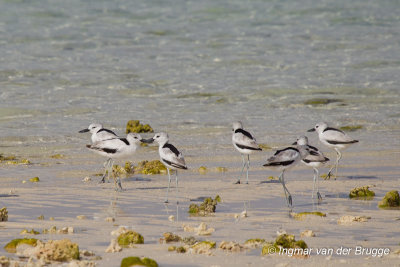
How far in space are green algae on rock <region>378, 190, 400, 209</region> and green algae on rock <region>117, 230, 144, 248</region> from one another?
13.3ft

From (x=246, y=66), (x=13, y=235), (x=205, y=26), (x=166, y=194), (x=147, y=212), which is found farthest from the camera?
(x=205, y=26)

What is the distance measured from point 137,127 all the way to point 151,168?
3.66 meters

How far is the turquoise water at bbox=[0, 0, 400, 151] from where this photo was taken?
18.6 m

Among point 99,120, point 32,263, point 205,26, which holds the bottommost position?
point 32,263

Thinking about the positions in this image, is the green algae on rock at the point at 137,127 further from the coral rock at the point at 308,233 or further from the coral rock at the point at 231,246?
the coral rock at the point at 231,246

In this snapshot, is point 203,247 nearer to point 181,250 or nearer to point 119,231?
point 181,250

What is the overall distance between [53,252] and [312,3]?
3474 centimetres

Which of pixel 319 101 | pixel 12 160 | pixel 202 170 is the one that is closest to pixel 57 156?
pixel 12 160

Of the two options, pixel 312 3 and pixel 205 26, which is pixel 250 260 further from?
pixel 312 3

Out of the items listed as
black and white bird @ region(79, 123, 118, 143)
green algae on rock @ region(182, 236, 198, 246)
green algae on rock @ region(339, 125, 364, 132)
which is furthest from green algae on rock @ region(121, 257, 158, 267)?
green algae on rock @ region(339, 125, 364, 132)

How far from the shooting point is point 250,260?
23.3 ft

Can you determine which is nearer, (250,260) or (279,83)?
(250,260)

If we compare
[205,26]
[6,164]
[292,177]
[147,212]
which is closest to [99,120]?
[6,164]

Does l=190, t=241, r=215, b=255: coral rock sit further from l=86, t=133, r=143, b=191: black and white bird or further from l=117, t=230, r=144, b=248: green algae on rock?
l=86, t=133, r=143, b=191: black and white bird
